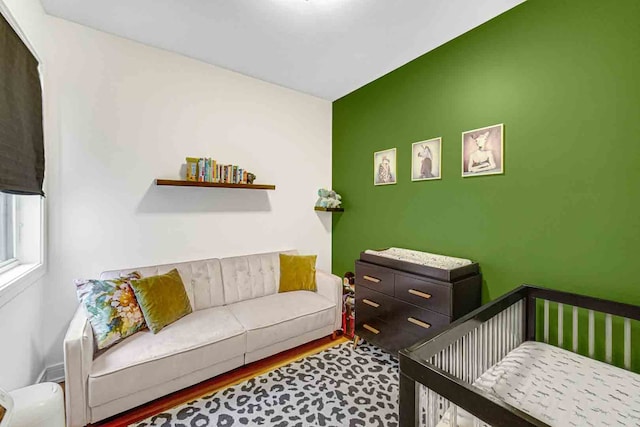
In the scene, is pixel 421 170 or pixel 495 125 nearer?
pixel 495 125

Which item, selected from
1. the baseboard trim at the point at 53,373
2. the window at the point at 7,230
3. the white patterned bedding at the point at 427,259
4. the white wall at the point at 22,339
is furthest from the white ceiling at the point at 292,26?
the baseboard trim at the point at 53,373

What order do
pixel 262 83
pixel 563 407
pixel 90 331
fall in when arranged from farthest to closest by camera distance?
pixel 262 83, pixel 90 331, pixel 563 407

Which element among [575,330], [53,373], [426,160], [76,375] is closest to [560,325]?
[575,330]

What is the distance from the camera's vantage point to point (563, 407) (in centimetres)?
105

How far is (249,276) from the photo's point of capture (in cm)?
269

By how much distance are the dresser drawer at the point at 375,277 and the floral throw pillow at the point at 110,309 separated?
1740 mm

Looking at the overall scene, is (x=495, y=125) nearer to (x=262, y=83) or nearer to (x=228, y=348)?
(x=262, y=83)

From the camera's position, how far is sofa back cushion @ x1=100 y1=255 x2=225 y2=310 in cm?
231

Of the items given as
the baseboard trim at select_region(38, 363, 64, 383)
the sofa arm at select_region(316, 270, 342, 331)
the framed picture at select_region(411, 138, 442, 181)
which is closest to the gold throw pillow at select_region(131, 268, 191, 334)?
the baseboard trim at select_region(38, 363, 64, 383)

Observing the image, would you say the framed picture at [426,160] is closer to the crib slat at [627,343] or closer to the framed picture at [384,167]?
the framed picture at [384,167]

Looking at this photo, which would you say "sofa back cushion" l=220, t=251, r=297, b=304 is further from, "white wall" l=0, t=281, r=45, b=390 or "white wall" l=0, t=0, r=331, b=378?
"white wall" l=0, t=281, r=45, b=390

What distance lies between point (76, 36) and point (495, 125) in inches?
130

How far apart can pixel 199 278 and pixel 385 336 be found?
67.8 inches

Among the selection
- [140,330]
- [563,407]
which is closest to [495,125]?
[563,407]
